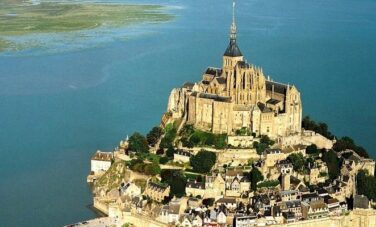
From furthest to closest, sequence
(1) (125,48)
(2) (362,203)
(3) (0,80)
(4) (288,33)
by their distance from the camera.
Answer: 1. (4) (288,33)
2. (1) (125,48)
3. (3) (0,80)
4. (2) (362,203)

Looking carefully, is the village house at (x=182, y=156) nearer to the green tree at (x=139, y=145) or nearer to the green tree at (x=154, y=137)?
the green tree at (x=139, y=145)

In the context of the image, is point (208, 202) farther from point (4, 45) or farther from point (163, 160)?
point (4, 45)

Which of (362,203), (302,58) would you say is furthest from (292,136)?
(302,58)

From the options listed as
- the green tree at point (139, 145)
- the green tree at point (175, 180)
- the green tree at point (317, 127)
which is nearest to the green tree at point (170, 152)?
the green tree at point (175, 180)

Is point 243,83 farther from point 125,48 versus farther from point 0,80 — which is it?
point 125,48

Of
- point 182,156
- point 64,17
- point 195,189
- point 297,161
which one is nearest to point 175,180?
point 195,189

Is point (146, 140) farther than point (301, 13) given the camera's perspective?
No
